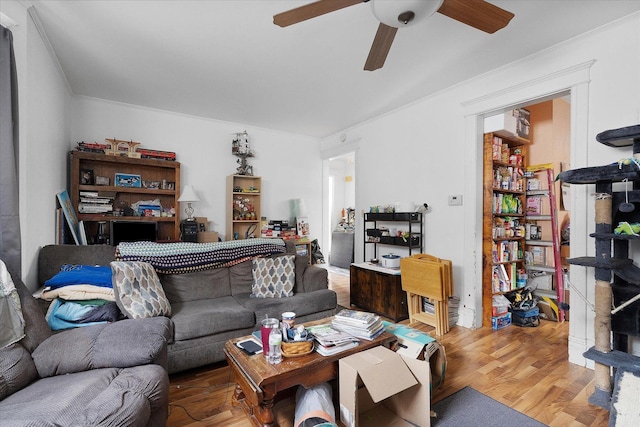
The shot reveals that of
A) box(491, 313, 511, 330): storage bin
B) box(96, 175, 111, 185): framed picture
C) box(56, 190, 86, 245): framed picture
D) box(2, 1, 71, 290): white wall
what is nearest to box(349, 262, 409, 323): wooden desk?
box(491, 313, 511, 330): storage bin

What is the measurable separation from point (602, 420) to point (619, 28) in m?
Result: 2.60

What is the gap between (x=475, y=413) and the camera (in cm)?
Result: 172

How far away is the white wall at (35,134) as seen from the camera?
192 cm

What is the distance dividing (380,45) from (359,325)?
1.70m

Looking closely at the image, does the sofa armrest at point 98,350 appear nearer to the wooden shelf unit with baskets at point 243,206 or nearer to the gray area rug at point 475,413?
the gray area rug at point 475,413

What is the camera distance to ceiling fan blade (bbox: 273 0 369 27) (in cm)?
145

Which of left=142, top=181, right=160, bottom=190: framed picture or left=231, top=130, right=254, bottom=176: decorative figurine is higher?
left=231, top=130, right=254, bottom=176: decorative figurine

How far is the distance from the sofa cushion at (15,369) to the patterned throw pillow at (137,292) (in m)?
0.63

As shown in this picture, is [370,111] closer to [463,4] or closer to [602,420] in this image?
[463,4]

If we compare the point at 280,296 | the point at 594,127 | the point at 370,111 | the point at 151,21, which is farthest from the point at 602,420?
the point at 151,21

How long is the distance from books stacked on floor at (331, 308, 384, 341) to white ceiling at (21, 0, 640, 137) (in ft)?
6.65

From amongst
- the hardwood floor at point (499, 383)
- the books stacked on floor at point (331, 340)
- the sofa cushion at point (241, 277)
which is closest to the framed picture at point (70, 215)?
the sofa cushion at point (241, 277)

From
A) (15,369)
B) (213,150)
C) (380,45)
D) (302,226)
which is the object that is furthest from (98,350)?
(302,226)

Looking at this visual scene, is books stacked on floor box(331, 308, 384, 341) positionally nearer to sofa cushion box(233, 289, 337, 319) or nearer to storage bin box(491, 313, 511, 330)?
sofa cushion box(233, 289, 337, 319)
